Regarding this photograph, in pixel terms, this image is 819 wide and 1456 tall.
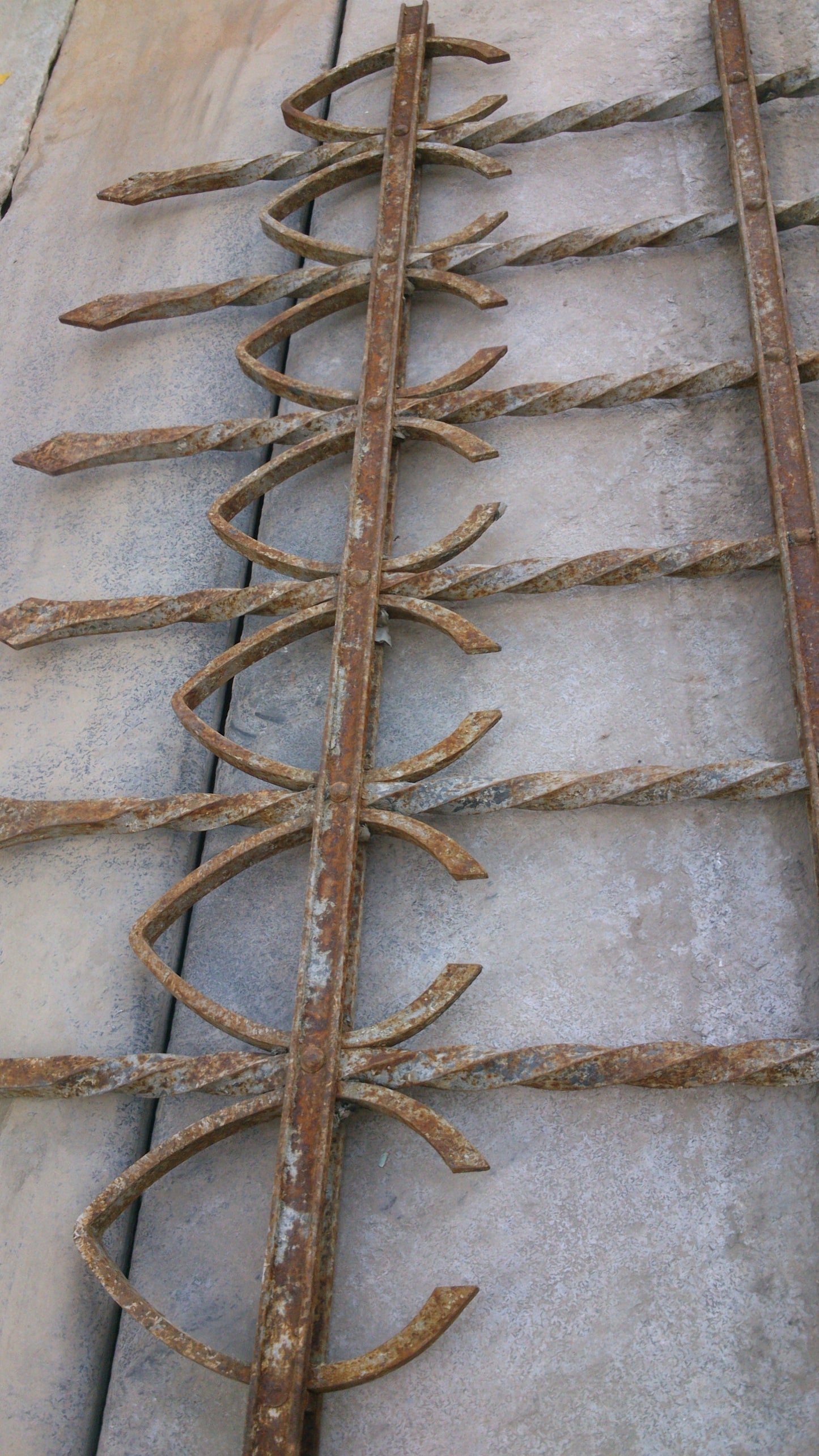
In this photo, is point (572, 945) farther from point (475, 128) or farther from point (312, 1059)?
point (475, 128)

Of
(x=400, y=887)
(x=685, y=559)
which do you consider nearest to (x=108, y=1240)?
(x=400, y=887)

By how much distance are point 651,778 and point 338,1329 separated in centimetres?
75

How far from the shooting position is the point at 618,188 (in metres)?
2.12

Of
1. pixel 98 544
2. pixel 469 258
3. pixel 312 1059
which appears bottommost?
pixel 312 1059

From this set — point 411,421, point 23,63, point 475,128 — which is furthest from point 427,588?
point 23,63

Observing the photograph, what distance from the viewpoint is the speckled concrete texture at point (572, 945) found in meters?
1.25

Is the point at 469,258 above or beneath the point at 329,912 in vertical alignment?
above

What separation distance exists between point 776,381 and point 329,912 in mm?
1047

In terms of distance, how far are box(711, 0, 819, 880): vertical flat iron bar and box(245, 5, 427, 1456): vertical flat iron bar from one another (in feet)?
1.90

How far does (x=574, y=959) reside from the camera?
1458mm

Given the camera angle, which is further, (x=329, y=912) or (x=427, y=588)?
(x=427, y=588)

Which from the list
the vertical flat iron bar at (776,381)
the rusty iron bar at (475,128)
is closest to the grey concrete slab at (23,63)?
the rusty iron bar at (475,128)

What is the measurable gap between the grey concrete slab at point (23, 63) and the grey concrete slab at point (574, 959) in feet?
3.50

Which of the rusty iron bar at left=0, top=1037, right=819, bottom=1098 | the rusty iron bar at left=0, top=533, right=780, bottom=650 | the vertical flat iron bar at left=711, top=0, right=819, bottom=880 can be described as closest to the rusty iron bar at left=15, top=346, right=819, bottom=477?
the vertical flat iron bar at left=711, top=0, right=819, bottom=880
